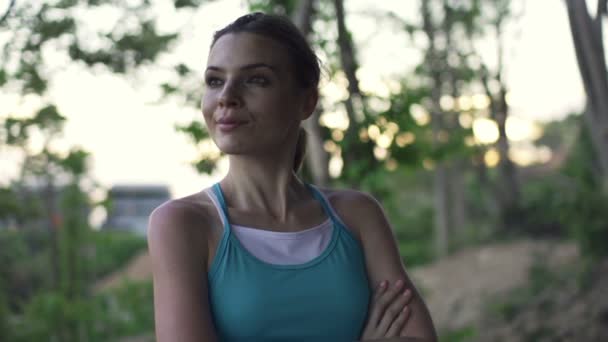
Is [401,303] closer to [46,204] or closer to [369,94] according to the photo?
[369,94]

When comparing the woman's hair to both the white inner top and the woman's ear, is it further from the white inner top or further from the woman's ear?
the white inner top

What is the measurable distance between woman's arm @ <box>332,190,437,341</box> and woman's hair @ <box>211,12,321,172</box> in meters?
0.28

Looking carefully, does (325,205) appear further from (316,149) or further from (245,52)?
(316,149)

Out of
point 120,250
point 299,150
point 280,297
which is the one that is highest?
point 299,150

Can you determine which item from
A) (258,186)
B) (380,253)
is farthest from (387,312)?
(258,186)

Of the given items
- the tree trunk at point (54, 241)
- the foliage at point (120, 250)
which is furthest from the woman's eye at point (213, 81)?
the foliage at point (120, 250)

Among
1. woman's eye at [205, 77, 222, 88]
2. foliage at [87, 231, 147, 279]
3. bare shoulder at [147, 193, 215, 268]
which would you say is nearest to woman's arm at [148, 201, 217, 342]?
bare shoulder at [147, 193, 215, 268]

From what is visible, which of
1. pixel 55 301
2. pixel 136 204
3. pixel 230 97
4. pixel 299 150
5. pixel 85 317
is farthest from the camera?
pixel 136 204

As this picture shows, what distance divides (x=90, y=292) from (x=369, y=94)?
10.1m

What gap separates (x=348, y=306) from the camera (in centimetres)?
154

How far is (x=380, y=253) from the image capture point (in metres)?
1.69

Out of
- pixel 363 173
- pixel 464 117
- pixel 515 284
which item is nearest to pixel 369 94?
pixel 363 173

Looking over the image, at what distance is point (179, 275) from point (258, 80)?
43 centimetres

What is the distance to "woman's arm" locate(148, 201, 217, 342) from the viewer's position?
143cm
